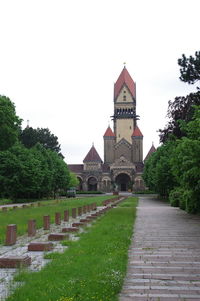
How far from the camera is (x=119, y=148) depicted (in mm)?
112000

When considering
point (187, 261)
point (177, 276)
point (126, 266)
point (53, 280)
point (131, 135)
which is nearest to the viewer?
point (53, 280)

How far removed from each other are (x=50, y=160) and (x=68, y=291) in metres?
65.2

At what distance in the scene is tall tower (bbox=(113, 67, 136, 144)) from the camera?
112m

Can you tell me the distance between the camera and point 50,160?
7119cm

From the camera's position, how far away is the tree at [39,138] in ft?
305

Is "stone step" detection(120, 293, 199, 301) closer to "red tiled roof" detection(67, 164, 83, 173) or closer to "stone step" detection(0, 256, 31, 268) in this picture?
"stone step" detection(0, 256, 31, 268)

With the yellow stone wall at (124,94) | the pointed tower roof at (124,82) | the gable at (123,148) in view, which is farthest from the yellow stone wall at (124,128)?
the pointed tower roof at (124,82)

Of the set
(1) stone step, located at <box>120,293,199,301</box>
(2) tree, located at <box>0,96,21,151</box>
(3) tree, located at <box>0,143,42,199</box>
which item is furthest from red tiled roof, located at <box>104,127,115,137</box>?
(1) stone step, located at <box>120,293,199,301</box>

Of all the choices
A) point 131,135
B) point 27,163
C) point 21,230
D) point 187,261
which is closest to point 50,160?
point 27,163

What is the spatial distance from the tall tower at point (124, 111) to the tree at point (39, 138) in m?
18.1

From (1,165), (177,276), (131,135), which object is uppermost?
(131,135)

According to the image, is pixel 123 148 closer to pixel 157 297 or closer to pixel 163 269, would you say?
pixel 163 269

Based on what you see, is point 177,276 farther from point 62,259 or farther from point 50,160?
point 50,160

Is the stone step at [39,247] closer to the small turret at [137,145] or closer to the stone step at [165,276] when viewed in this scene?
the stone step at [165,276]
